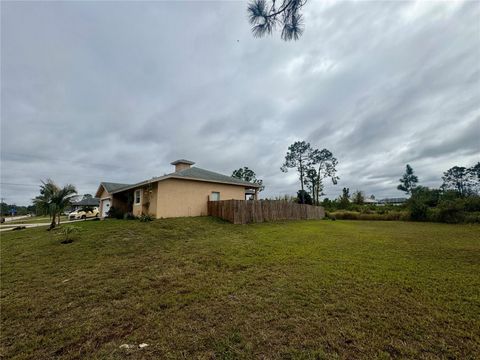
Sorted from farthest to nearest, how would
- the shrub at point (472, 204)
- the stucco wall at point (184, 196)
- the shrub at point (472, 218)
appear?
the shrub at point (472, 204), the shrub at point (472, 218), the stucco wall at point (184, 196)

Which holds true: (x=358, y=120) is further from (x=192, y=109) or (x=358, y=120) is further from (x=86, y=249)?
(x=86, y=249)

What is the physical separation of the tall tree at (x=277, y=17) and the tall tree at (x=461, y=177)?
4431 centimetres

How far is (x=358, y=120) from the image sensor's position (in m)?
18.1

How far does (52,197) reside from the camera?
11.8m

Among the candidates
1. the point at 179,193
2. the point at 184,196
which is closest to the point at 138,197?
the point at 179,193

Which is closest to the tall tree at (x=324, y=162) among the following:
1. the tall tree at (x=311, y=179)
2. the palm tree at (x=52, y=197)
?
the tall tree at (x=311, y=179)

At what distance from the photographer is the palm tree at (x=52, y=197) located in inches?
460

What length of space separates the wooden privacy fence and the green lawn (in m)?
7.08

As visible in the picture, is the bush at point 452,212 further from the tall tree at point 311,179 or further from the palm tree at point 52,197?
the palm tree at point 52,197

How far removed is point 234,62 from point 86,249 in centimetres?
938

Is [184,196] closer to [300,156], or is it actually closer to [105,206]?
[105,206]

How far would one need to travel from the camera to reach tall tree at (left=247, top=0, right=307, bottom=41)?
12.4 feet

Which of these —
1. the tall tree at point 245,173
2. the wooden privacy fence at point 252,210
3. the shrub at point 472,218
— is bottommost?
the shrub at point 472,218

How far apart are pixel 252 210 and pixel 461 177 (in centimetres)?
4376
